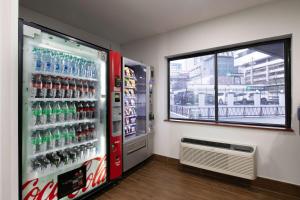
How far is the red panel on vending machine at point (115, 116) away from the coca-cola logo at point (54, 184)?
162mm

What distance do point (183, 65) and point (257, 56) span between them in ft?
4.11

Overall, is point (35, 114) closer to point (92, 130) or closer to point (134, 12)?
point (92, 130)

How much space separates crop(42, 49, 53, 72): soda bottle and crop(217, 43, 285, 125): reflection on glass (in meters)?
2.54

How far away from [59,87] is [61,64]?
0.86 feet

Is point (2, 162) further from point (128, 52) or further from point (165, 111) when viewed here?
point (128, 52)

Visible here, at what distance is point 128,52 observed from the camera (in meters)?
3.82

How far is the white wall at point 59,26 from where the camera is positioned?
2.38m

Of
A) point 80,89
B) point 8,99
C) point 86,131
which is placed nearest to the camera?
point 8,99

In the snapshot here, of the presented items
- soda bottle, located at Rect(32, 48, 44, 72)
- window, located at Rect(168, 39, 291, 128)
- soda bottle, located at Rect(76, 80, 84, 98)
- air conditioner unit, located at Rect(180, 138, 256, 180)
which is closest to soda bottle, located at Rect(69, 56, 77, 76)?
soda bottle, located at Rect(76, 80, 84, 98)

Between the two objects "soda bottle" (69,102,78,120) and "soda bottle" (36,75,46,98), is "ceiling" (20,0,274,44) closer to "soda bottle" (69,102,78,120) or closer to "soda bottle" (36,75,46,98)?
"soda bottle" (36,75,46,98)

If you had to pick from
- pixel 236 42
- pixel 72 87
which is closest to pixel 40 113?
pixel 72 87

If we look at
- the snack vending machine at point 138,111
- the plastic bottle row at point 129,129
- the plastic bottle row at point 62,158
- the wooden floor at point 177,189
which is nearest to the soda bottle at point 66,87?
the plastic bottle row at point 62,158

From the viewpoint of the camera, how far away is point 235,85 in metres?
2.71

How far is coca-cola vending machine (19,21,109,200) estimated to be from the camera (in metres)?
1.47
